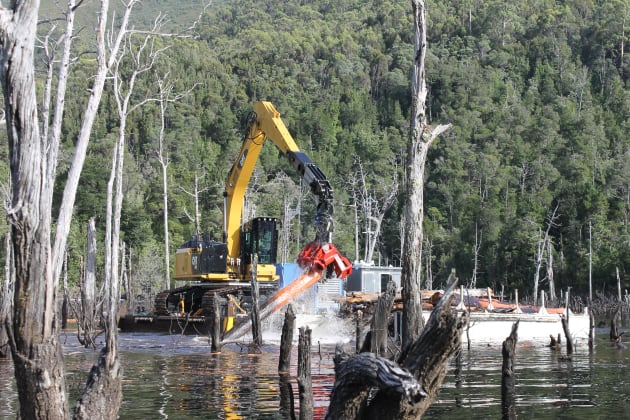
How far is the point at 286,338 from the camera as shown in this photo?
1792 cm

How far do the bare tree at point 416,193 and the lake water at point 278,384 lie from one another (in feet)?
5.83

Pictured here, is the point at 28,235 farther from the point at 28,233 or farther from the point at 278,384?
the point at 278,384

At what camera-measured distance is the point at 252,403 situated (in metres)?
14.3

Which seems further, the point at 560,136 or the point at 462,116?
the point at 462,116

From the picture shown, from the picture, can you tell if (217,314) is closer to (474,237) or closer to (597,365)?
(597,365)

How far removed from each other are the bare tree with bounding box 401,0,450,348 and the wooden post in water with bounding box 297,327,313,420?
2.07 metres

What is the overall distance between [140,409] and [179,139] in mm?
76253

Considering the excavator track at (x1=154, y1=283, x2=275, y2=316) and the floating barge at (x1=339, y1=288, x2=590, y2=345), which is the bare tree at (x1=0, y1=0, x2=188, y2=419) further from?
the excavator track at (x1=154, y1=283, x2=275, y2=316)

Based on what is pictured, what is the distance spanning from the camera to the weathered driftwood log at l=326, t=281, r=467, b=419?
7316 millimetres

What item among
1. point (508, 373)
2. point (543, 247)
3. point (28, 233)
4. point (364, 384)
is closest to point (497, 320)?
point (508, 373)

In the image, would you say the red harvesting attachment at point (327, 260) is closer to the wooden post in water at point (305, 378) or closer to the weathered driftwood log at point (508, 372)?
the weathered driftwood log at point (508, 372)

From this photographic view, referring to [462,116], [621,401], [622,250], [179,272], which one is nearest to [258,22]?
[462,116]

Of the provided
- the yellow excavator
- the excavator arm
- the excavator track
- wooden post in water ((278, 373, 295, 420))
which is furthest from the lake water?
the yellow excavator

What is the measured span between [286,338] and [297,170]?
12.1 meters
